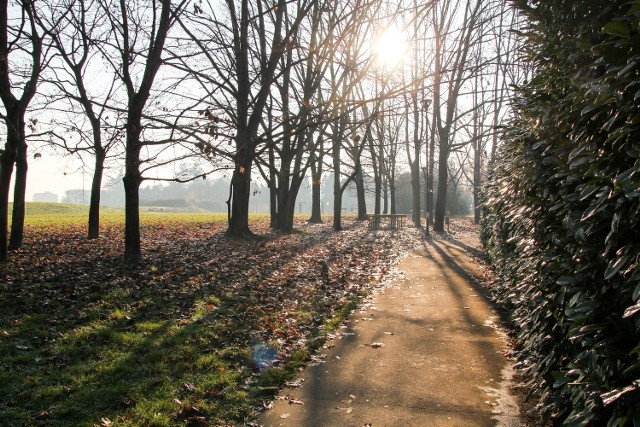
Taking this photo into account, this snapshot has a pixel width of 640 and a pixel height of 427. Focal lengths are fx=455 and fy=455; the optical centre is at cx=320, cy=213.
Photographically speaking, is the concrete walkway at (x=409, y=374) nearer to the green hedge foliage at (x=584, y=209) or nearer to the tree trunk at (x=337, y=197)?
the green hedge foliage at (x=584, y=209)

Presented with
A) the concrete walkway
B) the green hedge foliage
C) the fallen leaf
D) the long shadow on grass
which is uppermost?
the green hedge foliage

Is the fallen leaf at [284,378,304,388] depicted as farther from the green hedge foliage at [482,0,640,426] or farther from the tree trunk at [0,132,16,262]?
the tree trunk at [0,132,16,262]

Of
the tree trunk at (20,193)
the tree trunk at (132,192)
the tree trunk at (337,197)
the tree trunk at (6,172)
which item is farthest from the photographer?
the tree trunk at (337,197)

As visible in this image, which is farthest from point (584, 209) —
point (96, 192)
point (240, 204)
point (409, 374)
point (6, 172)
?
point (96, 192)

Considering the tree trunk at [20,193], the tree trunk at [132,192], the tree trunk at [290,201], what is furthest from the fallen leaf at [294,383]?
the tree trunk at [290,201]

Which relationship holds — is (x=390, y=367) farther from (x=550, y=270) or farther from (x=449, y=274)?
(x=449, y=274)

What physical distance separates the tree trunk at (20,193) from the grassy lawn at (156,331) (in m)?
0.66

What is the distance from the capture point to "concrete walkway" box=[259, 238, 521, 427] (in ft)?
12.5

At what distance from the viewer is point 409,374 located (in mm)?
4715

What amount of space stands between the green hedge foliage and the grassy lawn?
101 inches

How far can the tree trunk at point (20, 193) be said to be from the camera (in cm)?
1143

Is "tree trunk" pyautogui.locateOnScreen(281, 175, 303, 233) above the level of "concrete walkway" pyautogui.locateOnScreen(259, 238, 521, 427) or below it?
above

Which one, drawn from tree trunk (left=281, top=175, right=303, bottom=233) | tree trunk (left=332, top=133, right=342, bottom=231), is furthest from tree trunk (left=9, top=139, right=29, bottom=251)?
tree trunk (left=332, top=133, right=342, bottom=231)

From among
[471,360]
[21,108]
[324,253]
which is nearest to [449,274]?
[324,253]
